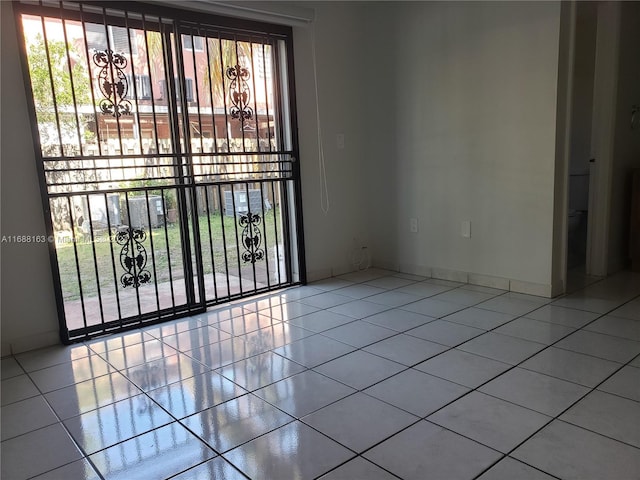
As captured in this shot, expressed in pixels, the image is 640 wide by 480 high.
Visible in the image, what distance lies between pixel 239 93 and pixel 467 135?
1.70 metres

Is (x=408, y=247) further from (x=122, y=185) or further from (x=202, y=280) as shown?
(x=122, y=185)

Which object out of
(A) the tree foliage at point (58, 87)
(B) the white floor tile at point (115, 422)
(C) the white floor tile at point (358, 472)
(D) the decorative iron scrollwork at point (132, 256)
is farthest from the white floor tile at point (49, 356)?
(C) the white floor tile at point (358, 472)

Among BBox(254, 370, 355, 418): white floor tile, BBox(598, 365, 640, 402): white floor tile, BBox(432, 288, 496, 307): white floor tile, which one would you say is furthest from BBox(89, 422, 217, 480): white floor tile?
BBox(432, 288, 496, 307): white floor tile

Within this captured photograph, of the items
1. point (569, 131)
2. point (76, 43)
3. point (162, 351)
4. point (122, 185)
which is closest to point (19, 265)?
point (122, 185)

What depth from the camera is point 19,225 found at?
2549 millimetres

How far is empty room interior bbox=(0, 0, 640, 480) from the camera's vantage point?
1689mm

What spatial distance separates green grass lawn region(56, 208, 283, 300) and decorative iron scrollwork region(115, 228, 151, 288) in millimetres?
32

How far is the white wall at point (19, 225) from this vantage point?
246 cm

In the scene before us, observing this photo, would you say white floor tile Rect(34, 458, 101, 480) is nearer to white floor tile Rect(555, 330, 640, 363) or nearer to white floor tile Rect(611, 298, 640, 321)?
white floor tile Rect(555, 330, 640, 363)

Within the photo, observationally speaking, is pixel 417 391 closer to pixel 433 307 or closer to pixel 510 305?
pixel 433 307

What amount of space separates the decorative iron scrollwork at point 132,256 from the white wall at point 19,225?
0.42m

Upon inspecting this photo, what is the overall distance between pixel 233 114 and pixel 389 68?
1410 mm

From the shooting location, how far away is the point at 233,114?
3355mm

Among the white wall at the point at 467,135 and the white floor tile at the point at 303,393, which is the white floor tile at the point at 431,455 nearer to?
the white floor tile at the point at 303,393
